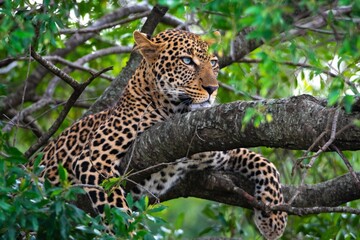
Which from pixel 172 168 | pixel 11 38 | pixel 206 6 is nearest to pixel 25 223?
pixel 11 38

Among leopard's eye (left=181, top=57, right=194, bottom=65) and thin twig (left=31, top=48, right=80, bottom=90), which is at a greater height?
thin twig (left=31, top=48, right=80, bottom=90)

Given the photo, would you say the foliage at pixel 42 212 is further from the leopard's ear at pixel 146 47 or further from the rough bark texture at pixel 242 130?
the leopard's ear at pixel 146 47

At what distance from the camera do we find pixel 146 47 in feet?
27.6

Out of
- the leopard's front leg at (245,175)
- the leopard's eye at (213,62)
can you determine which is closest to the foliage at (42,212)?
the leopard's front leg at (245,175)

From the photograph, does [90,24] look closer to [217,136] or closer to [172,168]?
[172,168]

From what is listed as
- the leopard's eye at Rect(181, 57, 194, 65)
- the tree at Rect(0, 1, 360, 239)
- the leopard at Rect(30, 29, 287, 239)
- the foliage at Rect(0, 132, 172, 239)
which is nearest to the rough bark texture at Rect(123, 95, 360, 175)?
the tree at Rect(0, 1, 360, 239)

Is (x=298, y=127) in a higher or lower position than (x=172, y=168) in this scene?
higher

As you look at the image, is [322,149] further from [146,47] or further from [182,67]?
[146,47]

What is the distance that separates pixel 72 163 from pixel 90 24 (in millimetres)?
2385

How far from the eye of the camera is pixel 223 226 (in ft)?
30.5

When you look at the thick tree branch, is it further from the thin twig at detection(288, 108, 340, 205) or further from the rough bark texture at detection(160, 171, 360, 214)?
the thin twig at detection(288, 108, 340, 205)

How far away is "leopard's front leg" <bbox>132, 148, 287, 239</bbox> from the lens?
7.82 metres

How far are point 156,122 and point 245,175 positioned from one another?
1.11 meters

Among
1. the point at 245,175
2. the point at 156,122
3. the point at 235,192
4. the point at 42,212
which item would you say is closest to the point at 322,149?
the point at 42,212
